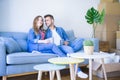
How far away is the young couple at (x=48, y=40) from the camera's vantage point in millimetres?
3062

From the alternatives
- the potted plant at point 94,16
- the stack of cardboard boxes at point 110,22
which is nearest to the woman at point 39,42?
the potted plant at point 94,16

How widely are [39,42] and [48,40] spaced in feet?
0.51

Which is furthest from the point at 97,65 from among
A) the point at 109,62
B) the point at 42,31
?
the point at 42,31

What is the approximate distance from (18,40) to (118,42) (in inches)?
81.3

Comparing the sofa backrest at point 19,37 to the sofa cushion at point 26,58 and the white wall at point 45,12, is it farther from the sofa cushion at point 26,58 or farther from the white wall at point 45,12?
the sofa cushion at point 26,58

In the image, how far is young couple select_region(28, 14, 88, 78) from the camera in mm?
3062

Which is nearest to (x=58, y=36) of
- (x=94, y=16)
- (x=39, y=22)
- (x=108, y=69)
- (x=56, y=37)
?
(x=56, y=37)

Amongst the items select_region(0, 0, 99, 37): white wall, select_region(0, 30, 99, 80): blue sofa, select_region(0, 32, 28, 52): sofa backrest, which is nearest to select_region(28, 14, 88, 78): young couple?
select_region(0, 32, 28, 52): sofa backrest

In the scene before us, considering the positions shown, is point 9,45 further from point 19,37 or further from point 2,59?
point 19,37

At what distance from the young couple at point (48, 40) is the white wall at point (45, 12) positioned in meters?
0.32

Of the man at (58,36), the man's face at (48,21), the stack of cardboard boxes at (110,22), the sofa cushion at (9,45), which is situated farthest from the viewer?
the stack of cardboard boxes at (110,22)

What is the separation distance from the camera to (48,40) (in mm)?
3172

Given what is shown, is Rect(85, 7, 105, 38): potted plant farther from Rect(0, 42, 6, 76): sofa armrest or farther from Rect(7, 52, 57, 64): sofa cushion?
Rect(0, 42, 6, 76): sofa armrest

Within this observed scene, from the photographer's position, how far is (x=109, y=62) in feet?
10.0
